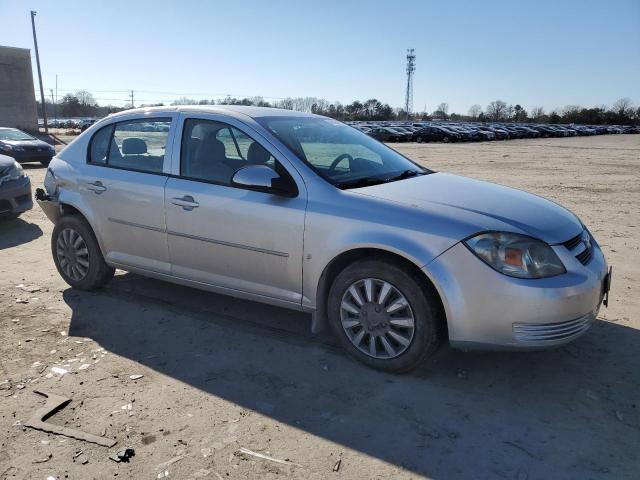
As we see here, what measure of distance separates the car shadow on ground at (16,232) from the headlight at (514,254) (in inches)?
245

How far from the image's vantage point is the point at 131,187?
14.4 feet

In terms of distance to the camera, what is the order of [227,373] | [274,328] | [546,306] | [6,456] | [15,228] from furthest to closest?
1. [15,228]
2. [274,328]
3. [227,373]
4. [546,306]
5. [6,456]

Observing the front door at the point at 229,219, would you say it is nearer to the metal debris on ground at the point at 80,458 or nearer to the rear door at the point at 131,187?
the rear door at the point at 131,187

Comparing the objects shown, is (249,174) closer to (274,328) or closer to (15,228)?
(274,328)

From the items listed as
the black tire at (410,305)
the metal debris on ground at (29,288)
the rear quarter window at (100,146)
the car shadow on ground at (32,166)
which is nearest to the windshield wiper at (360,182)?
the black tire at (410,305)

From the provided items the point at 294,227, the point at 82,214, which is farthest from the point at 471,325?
Result: the point at 82,214

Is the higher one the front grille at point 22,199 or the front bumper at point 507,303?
the front bumper at point 507,303

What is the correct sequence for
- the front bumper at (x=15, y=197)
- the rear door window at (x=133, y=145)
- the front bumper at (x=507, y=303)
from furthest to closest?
Result: 1. the front bumper at (x=15, y=197)
2. the rear door window at (x=133, y=145)
3. the front bumper at (x=507, y=303)

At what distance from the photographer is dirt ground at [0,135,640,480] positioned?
2.60m

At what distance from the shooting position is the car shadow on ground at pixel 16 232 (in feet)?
23.2

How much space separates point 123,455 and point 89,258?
107 inches

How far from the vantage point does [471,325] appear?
3.13m

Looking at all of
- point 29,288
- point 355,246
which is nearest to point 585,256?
point 355,246

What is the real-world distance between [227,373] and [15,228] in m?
6.10
